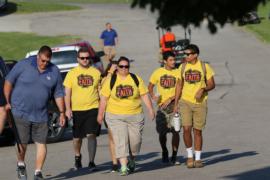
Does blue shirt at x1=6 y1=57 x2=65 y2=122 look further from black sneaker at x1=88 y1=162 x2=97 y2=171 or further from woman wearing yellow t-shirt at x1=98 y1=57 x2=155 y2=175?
black sneaker at x1=88 y1=162 x2=97 y2=171

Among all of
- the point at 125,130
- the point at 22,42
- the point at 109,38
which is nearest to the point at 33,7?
the point at 22,42

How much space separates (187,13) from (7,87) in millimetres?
4999

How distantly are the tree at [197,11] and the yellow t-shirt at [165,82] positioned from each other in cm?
628

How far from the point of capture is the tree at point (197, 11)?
26.1ft

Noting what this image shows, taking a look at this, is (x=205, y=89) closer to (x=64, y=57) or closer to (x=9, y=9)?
(x=64, y=57)

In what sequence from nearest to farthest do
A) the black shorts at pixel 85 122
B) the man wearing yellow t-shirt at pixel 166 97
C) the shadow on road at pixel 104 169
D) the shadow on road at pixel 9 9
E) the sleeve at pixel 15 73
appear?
the sleeve at pixel 15 73
the shadow on road at pixel 104 169
the black shorts at pixel 85 122
the man wearing yellow t-shirt at pixel 166 97
the shadow on road at pixel 9 9

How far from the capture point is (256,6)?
26.9ft

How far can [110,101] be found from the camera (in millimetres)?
13422

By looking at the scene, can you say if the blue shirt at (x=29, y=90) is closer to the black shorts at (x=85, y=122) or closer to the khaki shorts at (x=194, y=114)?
the black shorts at (x=85, y=122)

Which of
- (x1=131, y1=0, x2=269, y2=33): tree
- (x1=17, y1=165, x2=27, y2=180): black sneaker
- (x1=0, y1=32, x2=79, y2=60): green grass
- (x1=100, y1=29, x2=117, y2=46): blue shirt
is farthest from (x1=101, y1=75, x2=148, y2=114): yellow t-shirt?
(x1=0, y1=32, x2=79, y2=60): green grass

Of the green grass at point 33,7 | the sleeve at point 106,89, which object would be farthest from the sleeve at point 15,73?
the green grass at point 33,7

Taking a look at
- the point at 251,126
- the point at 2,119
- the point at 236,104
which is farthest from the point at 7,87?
the point at 236,104

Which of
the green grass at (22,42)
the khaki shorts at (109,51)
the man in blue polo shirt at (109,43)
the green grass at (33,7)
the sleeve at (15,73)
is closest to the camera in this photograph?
the sleeve at (15,73)

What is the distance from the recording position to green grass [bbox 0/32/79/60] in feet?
136
